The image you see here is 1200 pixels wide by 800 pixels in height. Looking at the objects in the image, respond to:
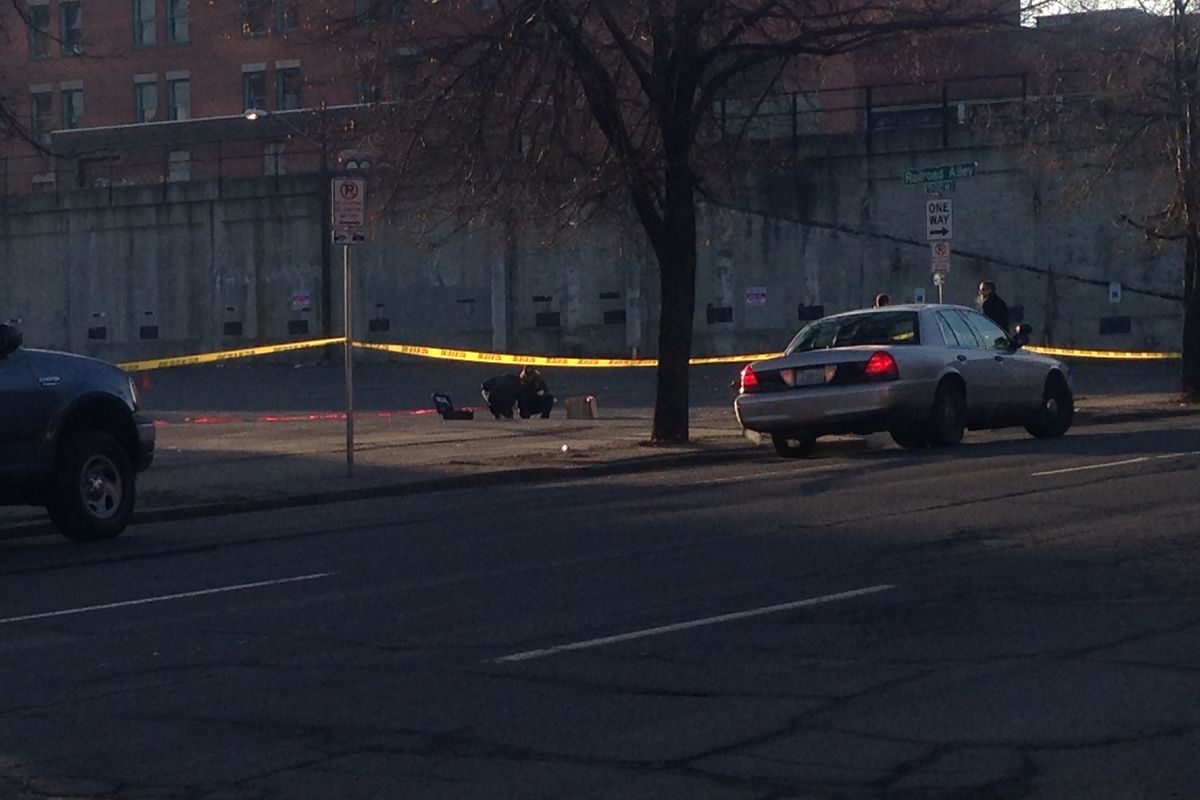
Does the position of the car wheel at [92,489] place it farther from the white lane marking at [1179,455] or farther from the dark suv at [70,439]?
the white lane marking at [1179,455]

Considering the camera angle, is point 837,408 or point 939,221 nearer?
point 837,408

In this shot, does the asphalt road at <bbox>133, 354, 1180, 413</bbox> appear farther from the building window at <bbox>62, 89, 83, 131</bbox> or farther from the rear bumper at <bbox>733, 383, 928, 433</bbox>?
the building window at <bbox>62, 89, 83, 131</bbox>

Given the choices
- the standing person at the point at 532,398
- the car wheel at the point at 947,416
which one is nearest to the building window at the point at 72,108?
the standing person at the point at 532,398

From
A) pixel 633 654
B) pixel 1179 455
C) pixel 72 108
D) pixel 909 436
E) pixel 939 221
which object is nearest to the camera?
pixel 633 654

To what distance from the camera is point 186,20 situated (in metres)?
54.9

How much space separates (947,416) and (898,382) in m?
1.02

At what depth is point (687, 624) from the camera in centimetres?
931

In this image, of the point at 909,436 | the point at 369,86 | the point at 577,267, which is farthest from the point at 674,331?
the point at 577,267

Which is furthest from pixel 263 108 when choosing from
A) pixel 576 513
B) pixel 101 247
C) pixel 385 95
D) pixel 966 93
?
pixel 576 513

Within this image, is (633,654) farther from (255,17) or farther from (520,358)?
(520,358)

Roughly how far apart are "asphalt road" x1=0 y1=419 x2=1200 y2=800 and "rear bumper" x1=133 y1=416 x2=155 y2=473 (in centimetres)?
69

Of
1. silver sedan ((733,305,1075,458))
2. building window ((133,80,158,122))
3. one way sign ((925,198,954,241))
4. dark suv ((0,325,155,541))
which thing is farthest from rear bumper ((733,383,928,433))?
building window ((133,80,158,122))

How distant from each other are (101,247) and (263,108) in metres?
7.45

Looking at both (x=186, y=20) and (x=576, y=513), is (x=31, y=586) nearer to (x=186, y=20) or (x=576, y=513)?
(x=576, y=513)
